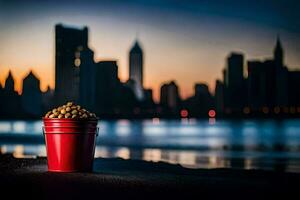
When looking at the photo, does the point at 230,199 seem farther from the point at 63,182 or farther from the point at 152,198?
the point at 63,182

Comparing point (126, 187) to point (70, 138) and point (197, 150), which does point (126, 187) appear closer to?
point (70, 138)

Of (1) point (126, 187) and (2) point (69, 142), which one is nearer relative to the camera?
(1) point (126, 187)

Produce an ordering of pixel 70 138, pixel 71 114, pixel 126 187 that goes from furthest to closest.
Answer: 1. pixel 71 114
2. pixel 70 138
3. pixel 126 187

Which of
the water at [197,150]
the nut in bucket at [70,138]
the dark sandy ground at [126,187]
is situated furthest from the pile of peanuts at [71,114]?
the water at [197,150]

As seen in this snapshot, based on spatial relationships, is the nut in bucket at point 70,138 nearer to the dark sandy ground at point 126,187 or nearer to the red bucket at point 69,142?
the red bucket at point 69,142

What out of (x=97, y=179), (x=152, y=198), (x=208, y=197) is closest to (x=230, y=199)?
(x=208, y=197)

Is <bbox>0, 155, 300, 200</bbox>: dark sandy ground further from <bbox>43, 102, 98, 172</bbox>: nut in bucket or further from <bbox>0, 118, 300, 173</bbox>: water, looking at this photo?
<bbox>0, 118, 300, 173</bbox>: water

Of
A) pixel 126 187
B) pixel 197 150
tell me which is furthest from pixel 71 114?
pixel 197 150
